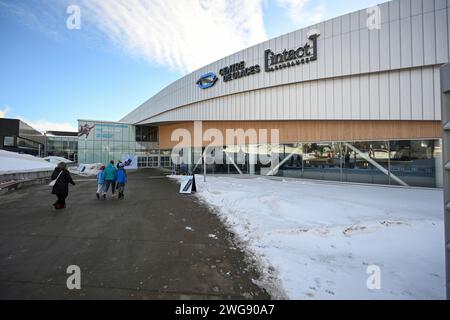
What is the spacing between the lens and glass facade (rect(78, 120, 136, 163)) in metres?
33.1

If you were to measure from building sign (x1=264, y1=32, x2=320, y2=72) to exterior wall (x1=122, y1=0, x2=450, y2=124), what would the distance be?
300mm

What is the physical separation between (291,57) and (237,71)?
15.9 ft

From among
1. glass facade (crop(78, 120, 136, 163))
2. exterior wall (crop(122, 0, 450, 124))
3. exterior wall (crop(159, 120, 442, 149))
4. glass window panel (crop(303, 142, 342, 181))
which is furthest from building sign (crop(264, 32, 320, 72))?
glass facade (crop(78, 120, 136, 163))

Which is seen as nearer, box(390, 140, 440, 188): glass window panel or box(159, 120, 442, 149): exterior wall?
box(390, 140, 440, 188): glass window panel

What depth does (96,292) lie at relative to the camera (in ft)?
10.1

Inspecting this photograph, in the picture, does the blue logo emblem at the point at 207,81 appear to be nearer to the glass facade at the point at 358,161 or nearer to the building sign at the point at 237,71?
the building sign at the point at 237,71

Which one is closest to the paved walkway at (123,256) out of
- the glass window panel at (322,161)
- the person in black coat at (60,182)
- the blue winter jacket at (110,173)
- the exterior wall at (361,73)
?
the person in black coat at (60,182)

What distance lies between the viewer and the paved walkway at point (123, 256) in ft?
10.3

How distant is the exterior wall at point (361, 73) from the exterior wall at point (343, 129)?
580 mm

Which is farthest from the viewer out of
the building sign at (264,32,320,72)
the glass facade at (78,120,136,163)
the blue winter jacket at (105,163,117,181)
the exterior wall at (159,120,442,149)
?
the glass facade at (78,120,136,163)

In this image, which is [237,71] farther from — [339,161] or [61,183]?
[61,183]

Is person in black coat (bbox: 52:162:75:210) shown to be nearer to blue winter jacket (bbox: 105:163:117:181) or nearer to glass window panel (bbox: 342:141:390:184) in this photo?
blue winter jacket (bbox: 105:163:117:181)

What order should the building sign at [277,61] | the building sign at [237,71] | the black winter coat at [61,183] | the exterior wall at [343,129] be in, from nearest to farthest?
the black winter coat at [61,183] < the exterior wall at [343,129] < the building sign at [277,61] < the building sign at [237,71]
